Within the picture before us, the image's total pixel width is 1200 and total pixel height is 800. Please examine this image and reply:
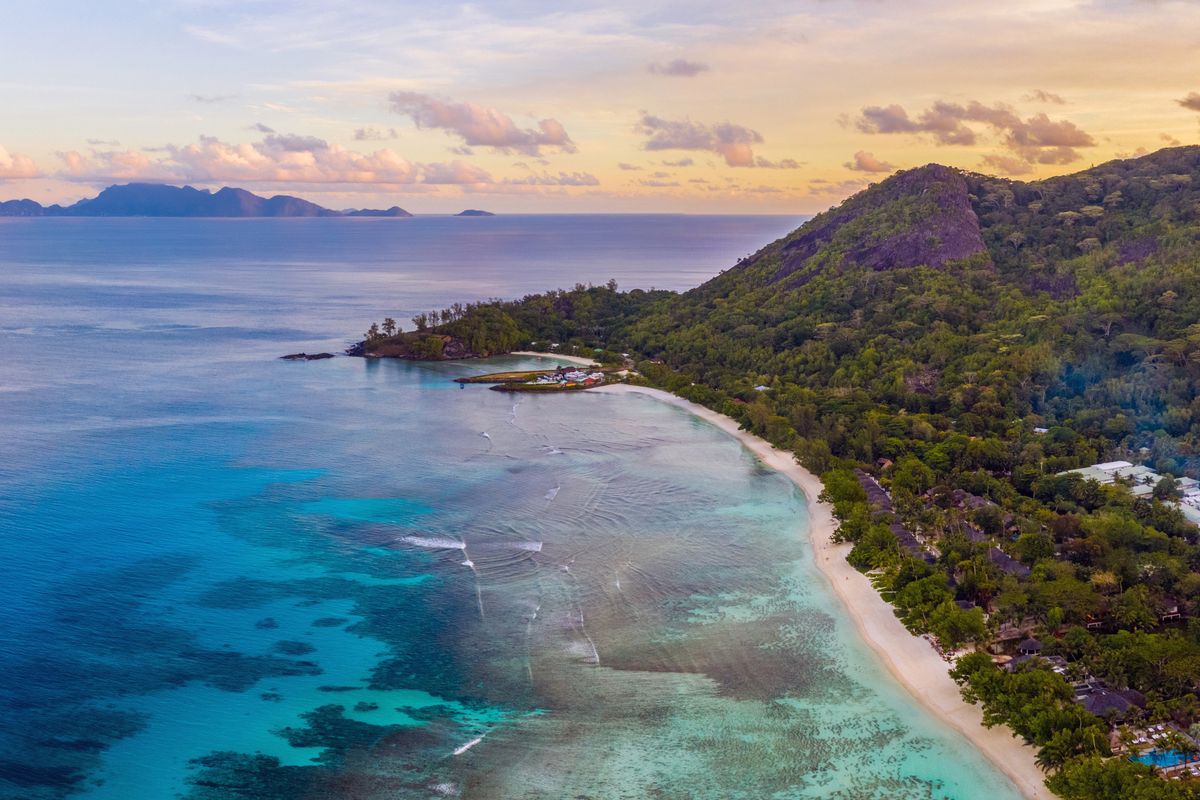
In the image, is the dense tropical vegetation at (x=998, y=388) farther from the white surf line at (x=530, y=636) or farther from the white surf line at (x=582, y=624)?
the white surf line at (x=530, y=636)

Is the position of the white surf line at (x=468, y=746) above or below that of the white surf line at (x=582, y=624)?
below

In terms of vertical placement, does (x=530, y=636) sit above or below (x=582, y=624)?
below

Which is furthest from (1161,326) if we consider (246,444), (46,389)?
(46,389)

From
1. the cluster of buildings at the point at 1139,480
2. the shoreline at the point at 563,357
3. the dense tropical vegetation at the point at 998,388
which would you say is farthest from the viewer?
the shoreline at the point at 563,357

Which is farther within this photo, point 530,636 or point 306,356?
point 306,356

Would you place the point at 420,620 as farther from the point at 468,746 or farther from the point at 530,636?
the point at 468,746

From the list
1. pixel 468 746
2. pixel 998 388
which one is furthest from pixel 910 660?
pixel 998 388

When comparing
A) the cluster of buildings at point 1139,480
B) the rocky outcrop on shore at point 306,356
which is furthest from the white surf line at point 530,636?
the rocky outcrop on shore at point 306,356
